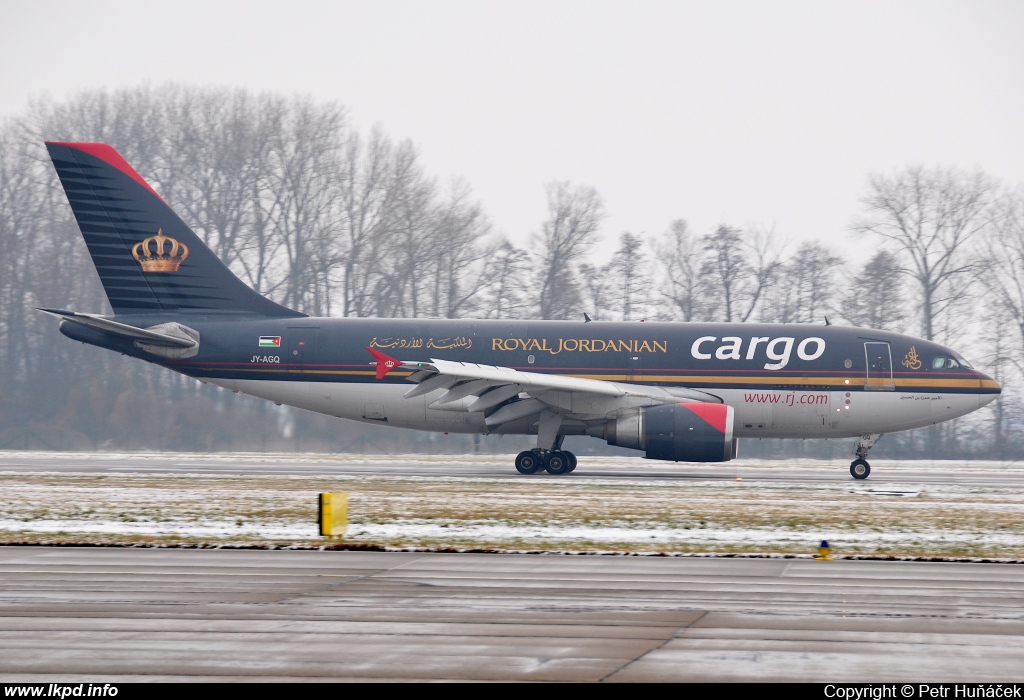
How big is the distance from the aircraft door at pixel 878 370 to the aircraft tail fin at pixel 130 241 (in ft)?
54.1

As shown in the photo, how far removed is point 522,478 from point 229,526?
458 inches

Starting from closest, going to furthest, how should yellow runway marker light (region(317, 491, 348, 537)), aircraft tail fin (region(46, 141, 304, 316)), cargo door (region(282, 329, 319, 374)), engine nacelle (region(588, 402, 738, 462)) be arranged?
1. yellow runway marker light (region(317, 491, 348, 537))
2. engine nacelle (region(588, 402, 738, 462))
3. cargo door (region(282, 329, 319, 374))
4. aircraft tail fin (region(46, 141, 304, 316))

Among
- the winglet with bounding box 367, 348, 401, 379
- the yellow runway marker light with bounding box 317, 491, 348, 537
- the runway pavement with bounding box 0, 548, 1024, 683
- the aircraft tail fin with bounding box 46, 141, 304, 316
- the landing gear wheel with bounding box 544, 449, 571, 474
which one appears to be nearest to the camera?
the runway pavement with bounding box 0, 548, 1024, 683

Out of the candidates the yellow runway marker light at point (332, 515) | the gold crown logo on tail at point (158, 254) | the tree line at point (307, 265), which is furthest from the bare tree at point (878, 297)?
the yellow runway marker light at point (332, 515)

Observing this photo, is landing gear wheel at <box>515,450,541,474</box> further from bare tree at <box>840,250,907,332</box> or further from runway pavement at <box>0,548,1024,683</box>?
bare tree at <box>840,250,907,332</box>

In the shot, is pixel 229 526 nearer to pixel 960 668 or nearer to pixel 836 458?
pixel 960 668

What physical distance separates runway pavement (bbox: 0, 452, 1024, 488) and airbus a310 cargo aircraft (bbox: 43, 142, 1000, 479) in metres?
1.34

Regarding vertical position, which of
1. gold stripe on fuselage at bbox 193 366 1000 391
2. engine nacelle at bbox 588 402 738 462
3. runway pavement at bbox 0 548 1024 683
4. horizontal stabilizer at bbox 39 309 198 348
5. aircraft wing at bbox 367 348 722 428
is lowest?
runway pavement at bbox 0 548 1024 683

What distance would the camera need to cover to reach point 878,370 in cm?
2858

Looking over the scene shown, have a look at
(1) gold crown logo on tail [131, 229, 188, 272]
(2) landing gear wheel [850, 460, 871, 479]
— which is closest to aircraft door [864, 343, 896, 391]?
(2) landing gear wheel [850, 460, 871, 479]

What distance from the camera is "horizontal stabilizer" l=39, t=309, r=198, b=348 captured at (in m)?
28.0

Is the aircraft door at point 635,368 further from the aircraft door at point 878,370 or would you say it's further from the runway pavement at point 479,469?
the aircraft door at point 878,370

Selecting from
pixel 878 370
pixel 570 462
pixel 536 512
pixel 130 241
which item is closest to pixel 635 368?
pixel 570 462

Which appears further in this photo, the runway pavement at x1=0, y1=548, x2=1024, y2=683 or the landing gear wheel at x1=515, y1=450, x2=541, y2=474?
the landing gear wheel at x1=515, y1=450, x2=541, y2=474
